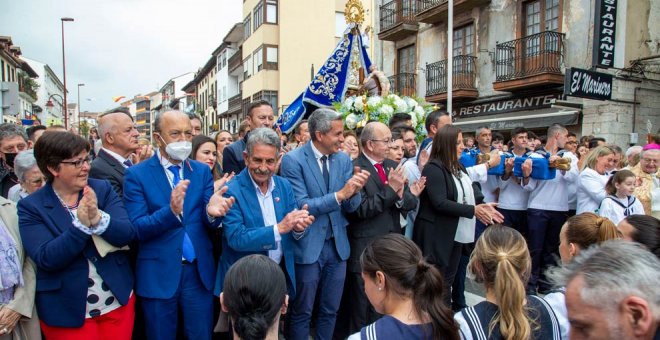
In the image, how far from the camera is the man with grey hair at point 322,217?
367 centimetres

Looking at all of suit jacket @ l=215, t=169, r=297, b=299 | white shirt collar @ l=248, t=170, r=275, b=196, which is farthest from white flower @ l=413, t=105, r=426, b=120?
white shirt collar @ l=248, t=170, r=275, b=196

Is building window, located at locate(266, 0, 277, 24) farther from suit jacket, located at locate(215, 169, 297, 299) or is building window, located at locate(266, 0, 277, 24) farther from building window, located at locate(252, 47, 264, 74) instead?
suit jacket, located at locate(215, 169, 297, 299)

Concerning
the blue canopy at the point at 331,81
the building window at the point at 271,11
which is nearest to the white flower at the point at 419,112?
the blue canopy at the point at 331,81

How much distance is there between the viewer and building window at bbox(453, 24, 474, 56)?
18.5 m

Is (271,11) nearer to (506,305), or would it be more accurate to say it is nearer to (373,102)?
(373,102)

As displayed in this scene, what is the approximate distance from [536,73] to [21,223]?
15.3 meters

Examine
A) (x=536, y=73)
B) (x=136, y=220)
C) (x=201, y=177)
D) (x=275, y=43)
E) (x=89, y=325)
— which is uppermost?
(x=275, y=43)

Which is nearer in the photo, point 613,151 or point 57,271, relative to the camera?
point 57,271

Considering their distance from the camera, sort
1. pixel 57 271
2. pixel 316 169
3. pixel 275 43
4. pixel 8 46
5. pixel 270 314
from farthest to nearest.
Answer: pixel 8 46
pixel 275 43
pixel 316 169
pixel 57 271
pixel 270 314

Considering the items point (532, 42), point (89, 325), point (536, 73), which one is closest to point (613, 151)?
point (89, 325)

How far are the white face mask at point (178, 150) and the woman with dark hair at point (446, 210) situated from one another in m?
2.35

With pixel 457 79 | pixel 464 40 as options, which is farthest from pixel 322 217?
pixel 464 40

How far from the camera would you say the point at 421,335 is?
1.97m

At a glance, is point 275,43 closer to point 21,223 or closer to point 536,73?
point 536,73
